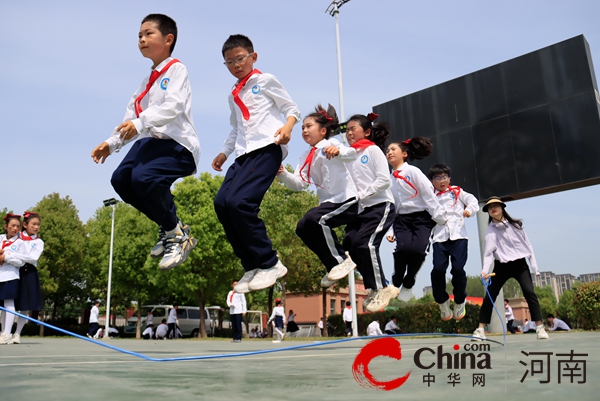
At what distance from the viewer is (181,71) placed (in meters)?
4.68

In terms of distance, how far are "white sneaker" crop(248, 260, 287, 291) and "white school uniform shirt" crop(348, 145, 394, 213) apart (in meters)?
1.54

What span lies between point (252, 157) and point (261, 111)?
1.51ft

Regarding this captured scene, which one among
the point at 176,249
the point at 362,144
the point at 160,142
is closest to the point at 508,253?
the point at 362,144

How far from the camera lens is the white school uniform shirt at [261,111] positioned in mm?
4582

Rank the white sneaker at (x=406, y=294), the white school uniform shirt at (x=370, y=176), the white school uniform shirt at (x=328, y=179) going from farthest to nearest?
the white sneaker at (x=406, y=294)
the white school uniform shirt at (x=370, y=176)
the white school uniform shirt at (x=328, y=179)

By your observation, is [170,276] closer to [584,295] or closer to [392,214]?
[584,295]

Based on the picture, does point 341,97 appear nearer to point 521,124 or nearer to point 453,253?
point 521,124

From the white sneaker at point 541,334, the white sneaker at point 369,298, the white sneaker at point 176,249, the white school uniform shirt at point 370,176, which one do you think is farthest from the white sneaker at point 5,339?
the white sneaker at point 541,334

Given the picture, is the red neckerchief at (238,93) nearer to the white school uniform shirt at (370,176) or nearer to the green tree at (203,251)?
the white school uniform shirt at (370,176)

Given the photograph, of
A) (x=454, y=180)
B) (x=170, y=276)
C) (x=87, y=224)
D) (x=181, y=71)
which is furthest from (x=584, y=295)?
(x=87, y=224)

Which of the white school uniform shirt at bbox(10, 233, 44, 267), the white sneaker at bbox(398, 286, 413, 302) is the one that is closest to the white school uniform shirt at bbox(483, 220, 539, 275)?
the white sneaker at bbox(398, 286, 413, 302)

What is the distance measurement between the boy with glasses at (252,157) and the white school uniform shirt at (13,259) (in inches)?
160

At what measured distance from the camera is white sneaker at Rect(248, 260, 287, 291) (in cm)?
430

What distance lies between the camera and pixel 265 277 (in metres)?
4.37
